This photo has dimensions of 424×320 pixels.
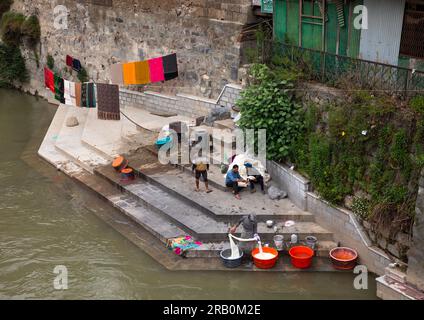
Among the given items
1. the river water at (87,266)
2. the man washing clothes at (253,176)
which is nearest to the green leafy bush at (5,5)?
the river water at (87,266)

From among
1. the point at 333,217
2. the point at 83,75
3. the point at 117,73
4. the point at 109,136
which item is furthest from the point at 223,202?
the point at 83,75

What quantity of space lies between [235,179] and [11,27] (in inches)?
580

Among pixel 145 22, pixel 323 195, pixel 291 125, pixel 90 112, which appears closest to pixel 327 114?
pixel 291 125

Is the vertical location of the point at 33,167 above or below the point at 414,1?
below

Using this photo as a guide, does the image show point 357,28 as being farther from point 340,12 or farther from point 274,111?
point 274,111

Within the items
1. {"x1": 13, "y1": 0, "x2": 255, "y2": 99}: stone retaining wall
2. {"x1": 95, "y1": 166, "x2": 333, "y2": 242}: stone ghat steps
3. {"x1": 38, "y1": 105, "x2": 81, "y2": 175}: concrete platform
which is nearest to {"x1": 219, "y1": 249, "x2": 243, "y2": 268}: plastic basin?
{"x1": 95, "y1": 166, "x2": 333, "y2": 242}: stone ghat steps

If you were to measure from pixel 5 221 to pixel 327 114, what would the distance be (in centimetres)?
767

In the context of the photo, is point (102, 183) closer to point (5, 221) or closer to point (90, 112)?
point (5, 221)

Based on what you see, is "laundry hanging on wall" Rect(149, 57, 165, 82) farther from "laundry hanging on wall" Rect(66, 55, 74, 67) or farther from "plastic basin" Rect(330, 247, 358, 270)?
"plastic basin" Rect(330, 247, 358, 270)

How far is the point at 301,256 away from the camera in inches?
424

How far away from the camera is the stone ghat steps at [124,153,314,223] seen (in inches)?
462

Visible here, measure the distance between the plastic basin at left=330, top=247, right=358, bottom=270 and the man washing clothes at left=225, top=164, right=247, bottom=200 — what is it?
8.53ft

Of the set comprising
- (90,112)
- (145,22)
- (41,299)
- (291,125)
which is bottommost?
(41,299)

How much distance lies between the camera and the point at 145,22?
17.7 m
